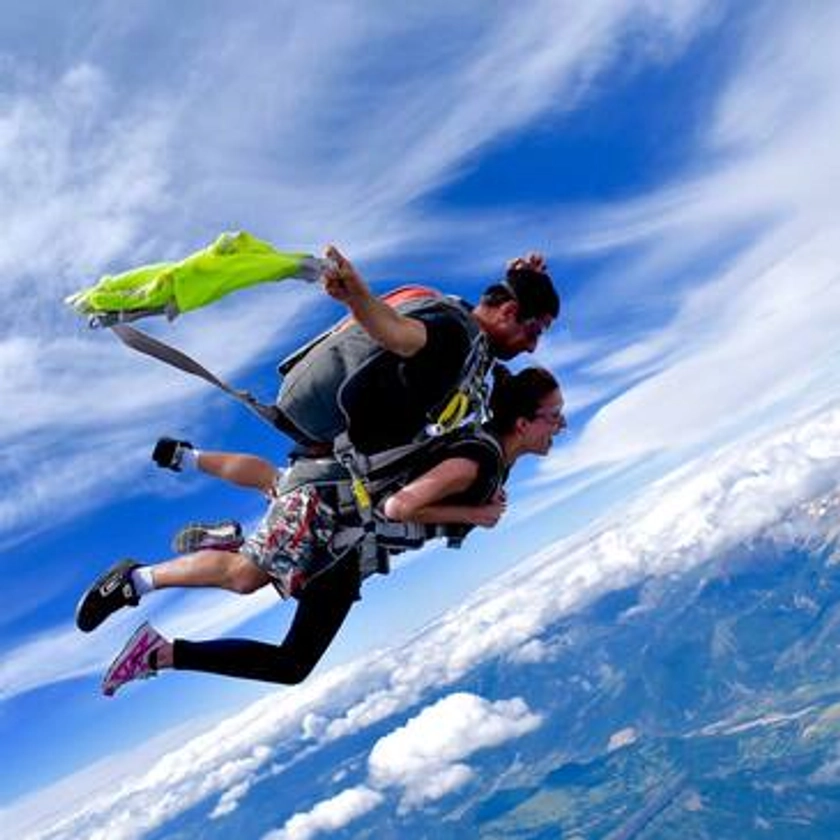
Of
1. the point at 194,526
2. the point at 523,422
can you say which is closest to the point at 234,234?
the point at 523,422

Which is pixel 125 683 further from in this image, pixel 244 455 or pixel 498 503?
pixel 498 503

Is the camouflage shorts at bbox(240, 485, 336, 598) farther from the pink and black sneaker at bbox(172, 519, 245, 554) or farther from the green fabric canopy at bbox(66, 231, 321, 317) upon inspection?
the green fabric canopy at bbox(66, 231, 321, 317)

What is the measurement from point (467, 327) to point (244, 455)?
257 cm

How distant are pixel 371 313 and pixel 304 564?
242 centimetres

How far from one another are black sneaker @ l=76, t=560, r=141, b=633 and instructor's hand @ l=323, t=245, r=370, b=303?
345 centimetres

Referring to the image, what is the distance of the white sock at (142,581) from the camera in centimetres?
693

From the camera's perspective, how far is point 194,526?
24.2 feet

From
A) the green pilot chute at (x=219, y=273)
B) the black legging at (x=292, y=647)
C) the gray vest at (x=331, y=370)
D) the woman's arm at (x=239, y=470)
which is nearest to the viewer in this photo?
the green pilot chute at (x=219, y=273)

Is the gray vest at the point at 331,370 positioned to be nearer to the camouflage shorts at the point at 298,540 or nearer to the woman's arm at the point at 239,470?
the camouflage shorts at the point at 298,540

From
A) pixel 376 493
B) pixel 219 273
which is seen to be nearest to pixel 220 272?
pixel 219 273

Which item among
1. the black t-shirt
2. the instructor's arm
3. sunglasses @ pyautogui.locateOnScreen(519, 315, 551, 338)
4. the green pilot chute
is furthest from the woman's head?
the green pilot chute

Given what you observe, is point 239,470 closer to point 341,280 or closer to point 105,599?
point 105,599

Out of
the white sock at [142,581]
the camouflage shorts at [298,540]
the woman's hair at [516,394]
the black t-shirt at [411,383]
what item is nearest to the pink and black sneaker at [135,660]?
the white sock at [142,581]

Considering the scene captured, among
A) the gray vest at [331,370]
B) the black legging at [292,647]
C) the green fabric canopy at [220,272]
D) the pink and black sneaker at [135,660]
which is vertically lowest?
the black legging at [292,647]
